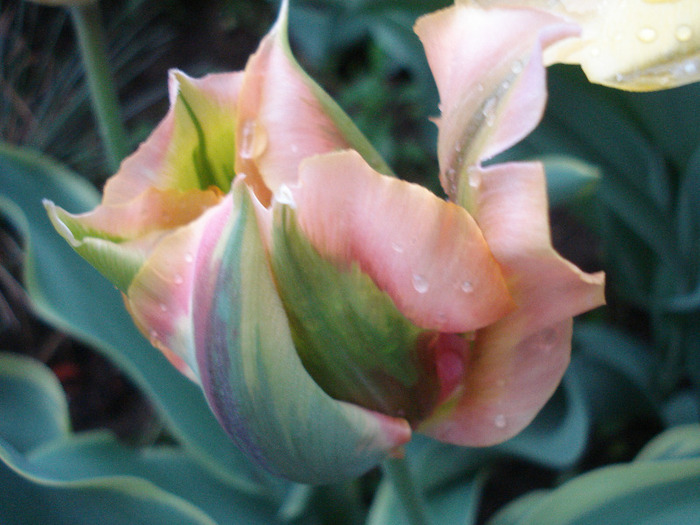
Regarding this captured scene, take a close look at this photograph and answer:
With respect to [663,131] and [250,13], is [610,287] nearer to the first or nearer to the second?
[663,131]

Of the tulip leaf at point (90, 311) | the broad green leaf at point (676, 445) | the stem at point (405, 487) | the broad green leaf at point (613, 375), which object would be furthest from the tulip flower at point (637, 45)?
the broad green leaf at point (613, 375)

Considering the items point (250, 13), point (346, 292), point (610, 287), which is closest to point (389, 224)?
point (346, 292)

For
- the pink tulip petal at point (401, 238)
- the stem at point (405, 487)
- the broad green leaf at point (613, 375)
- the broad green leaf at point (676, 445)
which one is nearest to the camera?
the pink tulip petal at point (401, 238)

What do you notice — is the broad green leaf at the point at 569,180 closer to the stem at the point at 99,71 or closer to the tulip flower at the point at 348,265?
the tulip flower at the point at 348,265

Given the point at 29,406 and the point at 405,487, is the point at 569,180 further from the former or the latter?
the point at 29,406

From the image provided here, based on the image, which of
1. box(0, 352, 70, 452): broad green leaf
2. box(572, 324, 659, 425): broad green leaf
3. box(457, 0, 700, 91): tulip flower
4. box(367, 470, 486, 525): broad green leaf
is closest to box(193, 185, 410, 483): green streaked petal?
box(457, 0, 700, 91): tulip flower

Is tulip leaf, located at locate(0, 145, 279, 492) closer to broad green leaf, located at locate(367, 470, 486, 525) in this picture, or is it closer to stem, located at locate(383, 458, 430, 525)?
broad green leaf, located at locate(367, 470, 486, 525)

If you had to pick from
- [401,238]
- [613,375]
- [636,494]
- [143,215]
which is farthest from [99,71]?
[613,375]
